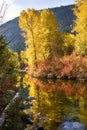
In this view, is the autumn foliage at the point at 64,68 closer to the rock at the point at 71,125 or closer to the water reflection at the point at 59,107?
the water reflection at the point at 59,107

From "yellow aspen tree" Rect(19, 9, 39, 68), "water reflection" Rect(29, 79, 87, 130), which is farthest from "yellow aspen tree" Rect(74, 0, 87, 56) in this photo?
"water reflection" Rect(29, 79, 87, 130)

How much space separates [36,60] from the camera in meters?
46.3

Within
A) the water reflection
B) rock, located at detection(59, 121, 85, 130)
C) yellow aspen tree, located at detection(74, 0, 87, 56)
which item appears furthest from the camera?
yellow aspen tree, located at detection(74, 0, 87, 56)

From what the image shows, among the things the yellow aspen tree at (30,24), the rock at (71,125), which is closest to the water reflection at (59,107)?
the rock at (71,125)

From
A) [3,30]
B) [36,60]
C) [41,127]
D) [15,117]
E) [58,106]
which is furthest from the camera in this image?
[36,60]

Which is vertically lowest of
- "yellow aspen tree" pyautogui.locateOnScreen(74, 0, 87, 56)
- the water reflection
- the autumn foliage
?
the water reflection

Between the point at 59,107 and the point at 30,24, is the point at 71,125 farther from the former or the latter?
the point at 30,24

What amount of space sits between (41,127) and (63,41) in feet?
139

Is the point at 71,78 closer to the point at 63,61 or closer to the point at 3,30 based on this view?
the point at 63,61

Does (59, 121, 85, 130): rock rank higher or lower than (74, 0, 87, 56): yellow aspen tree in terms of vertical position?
lower

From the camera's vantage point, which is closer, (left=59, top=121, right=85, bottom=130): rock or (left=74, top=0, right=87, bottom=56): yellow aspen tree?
(left=59, top=121, right=85, bottom=130): rock

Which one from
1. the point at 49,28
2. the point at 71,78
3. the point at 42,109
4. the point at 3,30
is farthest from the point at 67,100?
the point at 49,28

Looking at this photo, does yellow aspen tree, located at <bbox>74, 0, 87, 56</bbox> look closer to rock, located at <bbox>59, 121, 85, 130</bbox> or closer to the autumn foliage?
the autumn foliage

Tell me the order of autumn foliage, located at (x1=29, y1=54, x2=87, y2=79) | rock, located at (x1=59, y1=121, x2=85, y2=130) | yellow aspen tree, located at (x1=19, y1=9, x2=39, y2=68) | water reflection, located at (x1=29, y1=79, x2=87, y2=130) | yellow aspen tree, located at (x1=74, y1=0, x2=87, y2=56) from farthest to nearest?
yellow aspen tree, located at (x1=19, y1=9, x2=39, y2=68) → yellow aspen tree, located at (x1=74, y1=0, x2=87, y2=56) → autumn foliage, located at (x1=29, y1=54, x2=87, y2=79) → water reflection, located at (x1=29, y1=79, x2=87, y2=130) → rock, located at (x1=59, y1=121, x2=85, y2=130)
